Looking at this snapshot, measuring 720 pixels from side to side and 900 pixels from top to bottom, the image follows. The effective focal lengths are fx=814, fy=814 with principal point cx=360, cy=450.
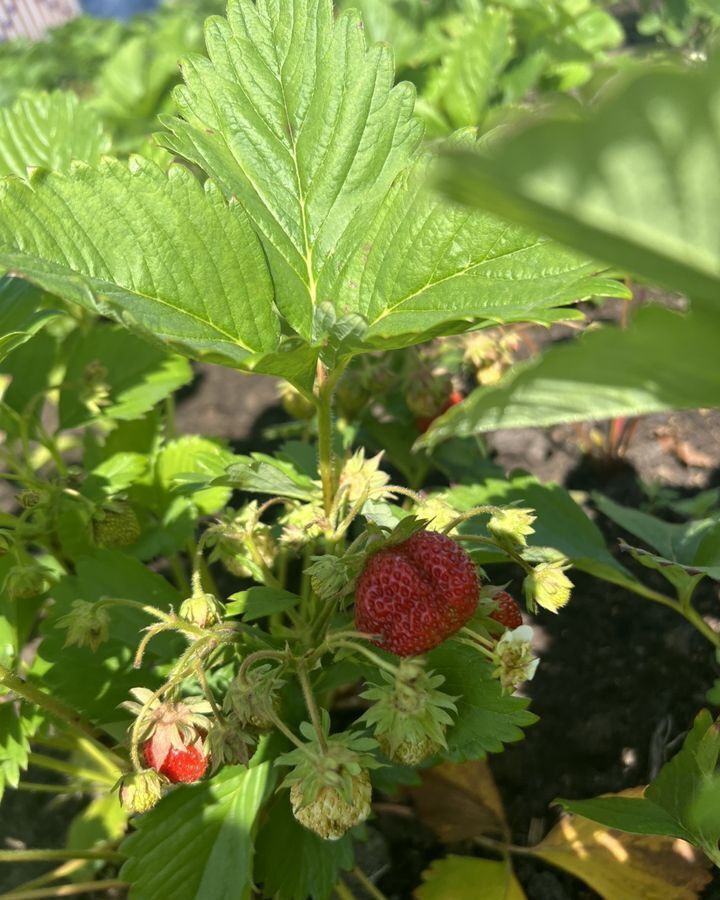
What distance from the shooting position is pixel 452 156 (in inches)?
12.0

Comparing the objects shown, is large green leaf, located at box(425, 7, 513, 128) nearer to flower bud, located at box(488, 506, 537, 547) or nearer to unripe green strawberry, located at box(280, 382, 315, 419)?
unripe green strawberry, located at box(280, 382, 315, 419)

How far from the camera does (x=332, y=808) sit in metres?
0.72

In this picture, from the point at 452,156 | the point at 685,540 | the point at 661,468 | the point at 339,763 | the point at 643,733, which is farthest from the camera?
the point at 661,468

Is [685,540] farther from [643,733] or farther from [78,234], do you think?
[78,234]

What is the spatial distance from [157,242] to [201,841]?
2.10ft

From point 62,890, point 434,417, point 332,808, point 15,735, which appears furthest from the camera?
point 434,417

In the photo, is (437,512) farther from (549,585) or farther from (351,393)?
(351,393)

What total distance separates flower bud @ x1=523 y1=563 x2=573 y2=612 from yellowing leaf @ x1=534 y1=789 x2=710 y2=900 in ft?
1.42

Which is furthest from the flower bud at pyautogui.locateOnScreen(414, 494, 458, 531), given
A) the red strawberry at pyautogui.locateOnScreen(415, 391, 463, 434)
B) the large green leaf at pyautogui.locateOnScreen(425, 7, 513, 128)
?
the large green leaf at pyautogui.locateOnScreen(425, 7, 513, 128)

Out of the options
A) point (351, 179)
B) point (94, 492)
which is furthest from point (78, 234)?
point (94, 492)

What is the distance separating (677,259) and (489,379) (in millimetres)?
1047

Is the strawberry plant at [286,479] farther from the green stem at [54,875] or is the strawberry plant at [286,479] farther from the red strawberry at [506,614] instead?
the green stem at [54,875]

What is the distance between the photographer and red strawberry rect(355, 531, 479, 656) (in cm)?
75

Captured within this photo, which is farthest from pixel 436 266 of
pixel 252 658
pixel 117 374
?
pixel 117 374
